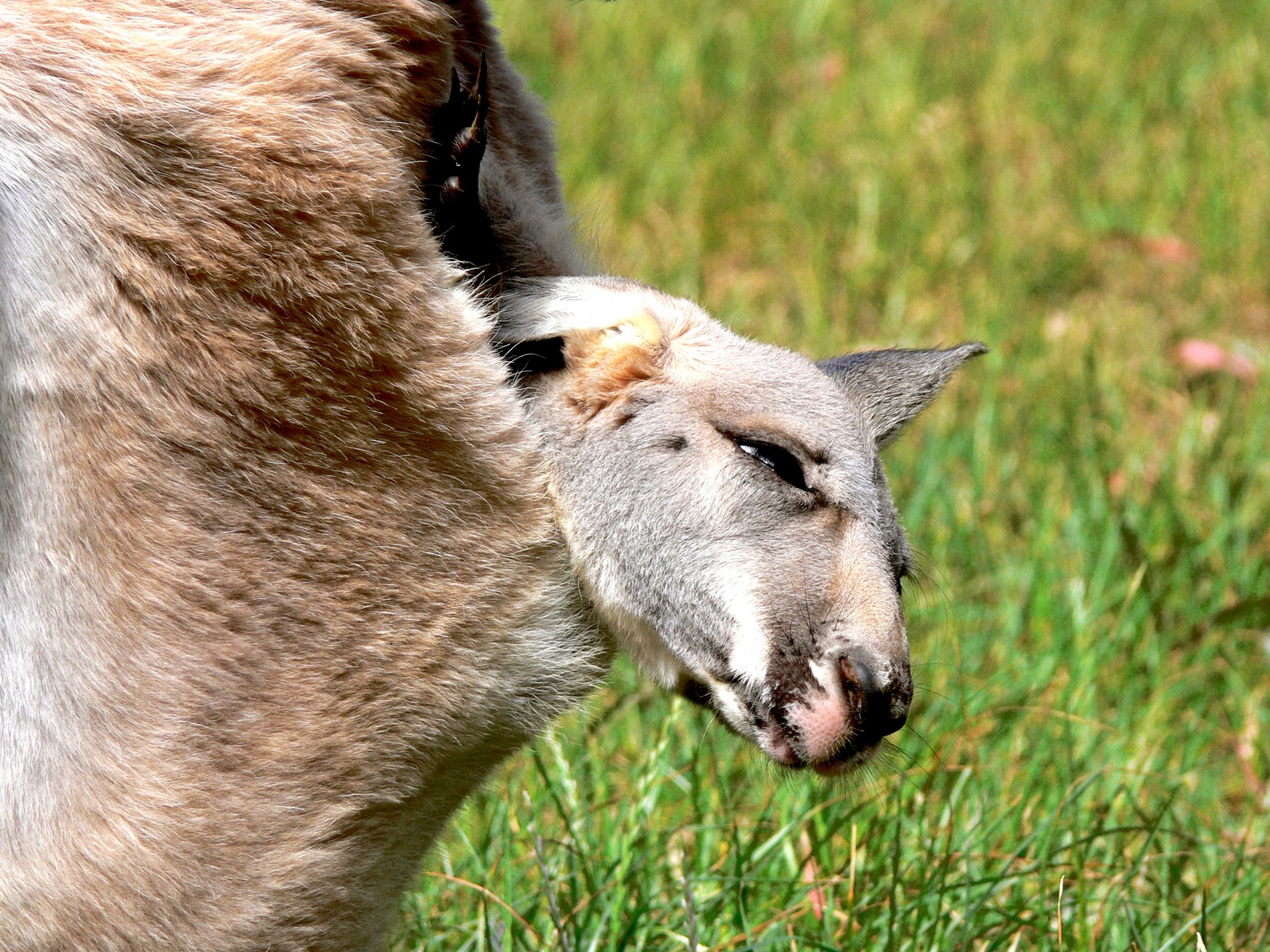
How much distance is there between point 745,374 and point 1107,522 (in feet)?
7.11

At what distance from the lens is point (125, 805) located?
147 centimetres

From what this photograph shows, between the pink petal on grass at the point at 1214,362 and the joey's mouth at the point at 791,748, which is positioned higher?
the joey's mouth at the point at 791,748

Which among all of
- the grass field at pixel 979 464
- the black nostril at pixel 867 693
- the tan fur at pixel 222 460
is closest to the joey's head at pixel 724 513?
the black nostril at pixel 867 693

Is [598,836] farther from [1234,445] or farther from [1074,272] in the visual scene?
[1074,272]

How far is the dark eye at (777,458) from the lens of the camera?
171 cm

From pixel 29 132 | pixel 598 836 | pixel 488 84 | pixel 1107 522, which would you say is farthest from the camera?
pixel 1107 522

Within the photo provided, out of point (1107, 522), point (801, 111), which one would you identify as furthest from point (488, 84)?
point (801, 111)

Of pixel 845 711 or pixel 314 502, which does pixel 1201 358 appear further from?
pixel 314 502

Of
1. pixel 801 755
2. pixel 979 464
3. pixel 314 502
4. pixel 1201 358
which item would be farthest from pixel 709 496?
pixel 1201 358

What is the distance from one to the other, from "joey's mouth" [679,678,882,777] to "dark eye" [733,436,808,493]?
10.8 inches

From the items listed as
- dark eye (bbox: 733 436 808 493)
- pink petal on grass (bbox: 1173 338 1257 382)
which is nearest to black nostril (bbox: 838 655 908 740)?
dark eye (bbox: 733 436 808 493)

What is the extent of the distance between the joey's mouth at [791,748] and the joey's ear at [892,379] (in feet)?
1.40

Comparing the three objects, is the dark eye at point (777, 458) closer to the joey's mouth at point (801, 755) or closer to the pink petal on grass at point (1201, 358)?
the joey's mouth at point (801, 755)

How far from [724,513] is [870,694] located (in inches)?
10.5
